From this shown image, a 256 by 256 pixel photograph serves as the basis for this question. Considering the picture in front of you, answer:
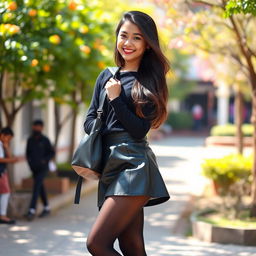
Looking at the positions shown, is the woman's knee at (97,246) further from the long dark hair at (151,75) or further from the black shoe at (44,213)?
the black shoe at (44,213)

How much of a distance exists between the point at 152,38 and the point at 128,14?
0.22 metres

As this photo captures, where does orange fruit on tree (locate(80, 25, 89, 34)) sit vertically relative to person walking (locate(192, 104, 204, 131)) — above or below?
above

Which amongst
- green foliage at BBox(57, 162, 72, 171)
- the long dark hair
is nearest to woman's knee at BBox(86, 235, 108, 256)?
the long dark hair

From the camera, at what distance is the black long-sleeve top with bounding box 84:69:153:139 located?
12.3ft

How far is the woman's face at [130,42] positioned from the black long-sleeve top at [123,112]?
0.37 ft

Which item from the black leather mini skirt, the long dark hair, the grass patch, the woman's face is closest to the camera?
the black leather mini skirt

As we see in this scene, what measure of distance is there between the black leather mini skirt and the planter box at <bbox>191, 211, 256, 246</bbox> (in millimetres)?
3952

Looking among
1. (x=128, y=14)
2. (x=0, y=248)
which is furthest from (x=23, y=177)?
(x=128, y=14)

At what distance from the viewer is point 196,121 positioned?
37719 millimetres

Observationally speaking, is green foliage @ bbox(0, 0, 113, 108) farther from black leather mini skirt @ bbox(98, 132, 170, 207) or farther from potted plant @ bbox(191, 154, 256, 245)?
black leather mini skirt @ bbox(98, 132, 170, 207)

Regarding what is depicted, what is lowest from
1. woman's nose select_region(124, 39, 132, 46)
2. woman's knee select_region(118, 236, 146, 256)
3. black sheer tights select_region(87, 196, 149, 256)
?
woman's knee select_region(118, 236, 146, 256)

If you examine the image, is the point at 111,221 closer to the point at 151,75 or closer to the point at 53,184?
the point at 151,75

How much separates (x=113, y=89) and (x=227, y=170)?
7447 millimetres

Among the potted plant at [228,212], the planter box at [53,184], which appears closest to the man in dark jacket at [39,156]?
the potted plant at [228,212]
